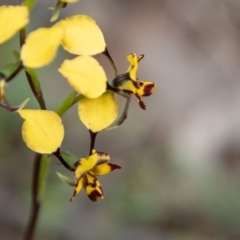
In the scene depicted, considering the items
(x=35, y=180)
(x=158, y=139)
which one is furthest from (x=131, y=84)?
(x=158, y=139)

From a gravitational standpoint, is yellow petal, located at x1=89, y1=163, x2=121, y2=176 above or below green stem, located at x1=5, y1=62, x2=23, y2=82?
below

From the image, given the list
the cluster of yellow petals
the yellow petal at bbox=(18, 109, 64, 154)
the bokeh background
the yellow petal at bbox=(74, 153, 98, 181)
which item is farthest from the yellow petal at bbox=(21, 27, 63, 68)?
the bokeh background

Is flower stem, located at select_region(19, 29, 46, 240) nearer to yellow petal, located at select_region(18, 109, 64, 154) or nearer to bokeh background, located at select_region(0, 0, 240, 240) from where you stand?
yellow petal, located at select_region(18, 109, 64, 154)

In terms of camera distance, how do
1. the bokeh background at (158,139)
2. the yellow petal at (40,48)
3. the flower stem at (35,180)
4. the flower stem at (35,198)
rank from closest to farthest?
1. the yellow petal at (40,48)
2. the flower stem at (35,180)
3. the flower stem at (35,198)
4. the bokeh background at (158,139)

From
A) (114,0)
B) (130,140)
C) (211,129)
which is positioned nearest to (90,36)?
(130,140)

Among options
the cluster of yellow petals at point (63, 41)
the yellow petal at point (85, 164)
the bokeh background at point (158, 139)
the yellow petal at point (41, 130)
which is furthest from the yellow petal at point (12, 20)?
the bokeh background at point (158, 139)

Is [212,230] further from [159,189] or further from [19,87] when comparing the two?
[19,87]

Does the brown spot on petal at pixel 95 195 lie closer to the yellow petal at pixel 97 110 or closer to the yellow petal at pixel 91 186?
the yellow petal at pixel 91 186
